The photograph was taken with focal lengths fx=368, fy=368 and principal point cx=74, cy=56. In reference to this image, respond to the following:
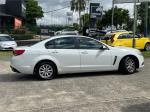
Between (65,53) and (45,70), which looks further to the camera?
(65,53)

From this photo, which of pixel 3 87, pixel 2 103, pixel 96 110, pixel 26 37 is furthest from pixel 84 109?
pixel 26 37

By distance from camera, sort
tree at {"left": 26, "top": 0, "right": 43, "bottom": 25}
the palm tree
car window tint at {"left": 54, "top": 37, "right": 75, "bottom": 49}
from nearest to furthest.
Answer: car window tint at {"left": 54, "top": 37, "right": 75, "bottom": 49} → the palm tree → tree at {"left": 26, "top": 0, "right": 43, "bottom": 25}

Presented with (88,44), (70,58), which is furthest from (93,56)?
(70,58)

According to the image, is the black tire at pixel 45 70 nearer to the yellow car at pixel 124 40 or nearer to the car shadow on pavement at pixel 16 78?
the car shadow on pavement at pixel 16 78

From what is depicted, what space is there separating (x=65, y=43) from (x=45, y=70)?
3.79 feet

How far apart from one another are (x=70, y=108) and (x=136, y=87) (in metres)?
2.93

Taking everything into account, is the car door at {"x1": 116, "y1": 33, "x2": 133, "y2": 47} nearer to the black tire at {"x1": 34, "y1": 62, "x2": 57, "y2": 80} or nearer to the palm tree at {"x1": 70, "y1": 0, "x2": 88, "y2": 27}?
the black tire at {"x1": 34, "y1": 62, "x2": 57, "y2": 80}

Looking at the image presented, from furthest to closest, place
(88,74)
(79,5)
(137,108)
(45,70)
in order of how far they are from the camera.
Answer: (79,5) < (88,74) < (45,70) < (137,108)

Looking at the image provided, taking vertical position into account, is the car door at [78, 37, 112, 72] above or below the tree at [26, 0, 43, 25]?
below

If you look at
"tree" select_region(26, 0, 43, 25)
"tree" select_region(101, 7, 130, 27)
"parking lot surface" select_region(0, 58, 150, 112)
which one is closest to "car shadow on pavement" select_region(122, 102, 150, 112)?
"parking lot surface" select_region(0, 58, 150, 112)

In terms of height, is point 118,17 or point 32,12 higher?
point 32,12

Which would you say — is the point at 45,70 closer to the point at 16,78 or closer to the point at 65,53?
the point at 65,53

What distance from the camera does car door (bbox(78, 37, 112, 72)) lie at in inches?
480

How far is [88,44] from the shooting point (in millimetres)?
12352
